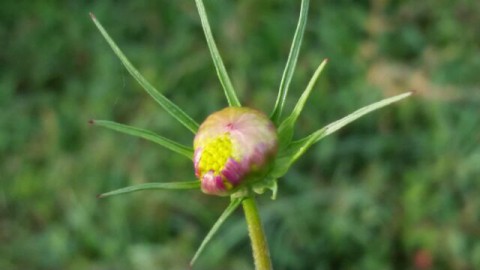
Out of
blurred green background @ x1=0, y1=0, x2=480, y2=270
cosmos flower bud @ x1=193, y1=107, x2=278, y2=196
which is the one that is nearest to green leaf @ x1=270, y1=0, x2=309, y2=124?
cosmos flower bud @ x1=193, y1=107, x2=278, y2=196

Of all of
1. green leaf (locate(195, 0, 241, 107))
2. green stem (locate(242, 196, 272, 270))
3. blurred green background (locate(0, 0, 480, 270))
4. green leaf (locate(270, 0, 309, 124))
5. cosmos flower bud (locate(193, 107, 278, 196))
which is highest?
blurred green background (locate(0, 0, 480, 270))

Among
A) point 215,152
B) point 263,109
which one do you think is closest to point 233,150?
point 215,152

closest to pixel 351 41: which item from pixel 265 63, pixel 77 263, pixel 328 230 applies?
pixel 265 63

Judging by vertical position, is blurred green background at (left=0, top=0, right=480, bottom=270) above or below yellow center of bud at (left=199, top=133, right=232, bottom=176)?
above

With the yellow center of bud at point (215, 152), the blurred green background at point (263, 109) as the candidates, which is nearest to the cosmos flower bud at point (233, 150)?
the yellow center of bud at point (215, 152)

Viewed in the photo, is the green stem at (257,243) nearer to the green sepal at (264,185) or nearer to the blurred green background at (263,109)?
the green sepal at (264,185)

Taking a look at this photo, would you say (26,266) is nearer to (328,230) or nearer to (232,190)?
(328,230)

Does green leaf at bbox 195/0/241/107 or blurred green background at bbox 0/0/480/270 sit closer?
green leaf at bbox 195/0/241/107

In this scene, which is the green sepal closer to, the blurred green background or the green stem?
the green stem

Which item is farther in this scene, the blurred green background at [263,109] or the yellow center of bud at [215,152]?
the blurred green background at [263,109]
